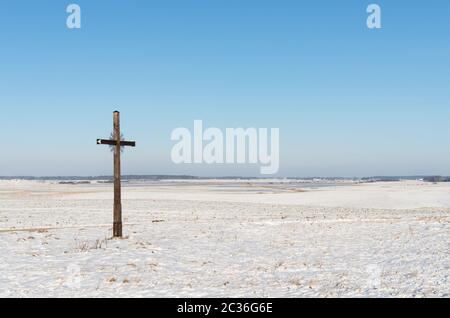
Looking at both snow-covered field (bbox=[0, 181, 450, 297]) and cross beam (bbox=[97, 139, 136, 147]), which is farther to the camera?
cross beam (bbox=[97, 139, 136, 147])

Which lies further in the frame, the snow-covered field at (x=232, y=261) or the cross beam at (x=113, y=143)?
the cross beam at (x=113, y=143)

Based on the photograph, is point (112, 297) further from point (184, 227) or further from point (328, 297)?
point (184, 227)

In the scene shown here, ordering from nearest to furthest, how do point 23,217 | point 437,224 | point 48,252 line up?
point 48,252
point 437,224
point 23,217

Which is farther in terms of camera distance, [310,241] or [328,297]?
[310,241]

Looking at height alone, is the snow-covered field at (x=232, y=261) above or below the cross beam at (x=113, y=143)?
below

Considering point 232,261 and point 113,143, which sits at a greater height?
point 113,143

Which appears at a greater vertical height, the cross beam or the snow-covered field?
the cross beam

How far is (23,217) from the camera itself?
31.2 metres

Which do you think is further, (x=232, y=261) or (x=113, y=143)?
(x=113, y=143)
